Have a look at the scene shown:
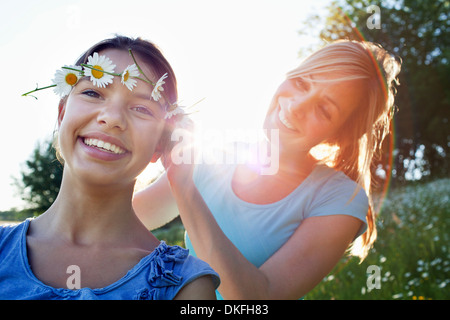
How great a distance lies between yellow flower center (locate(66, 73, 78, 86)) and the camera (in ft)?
5.57

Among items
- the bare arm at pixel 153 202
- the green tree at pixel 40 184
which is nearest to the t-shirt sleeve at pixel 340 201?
the bare arm at pixel 153 202

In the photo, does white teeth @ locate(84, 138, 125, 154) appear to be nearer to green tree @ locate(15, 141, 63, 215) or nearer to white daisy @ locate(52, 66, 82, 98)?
white daisy @ locate(52, 66, 82, 98)

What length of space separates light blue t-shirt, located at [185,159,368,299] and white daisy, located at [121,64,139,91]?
1306 millimetres

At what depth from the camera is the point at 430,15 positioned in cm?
1836

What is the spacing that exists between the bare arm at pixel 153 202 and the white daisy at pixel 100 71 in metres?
1.25

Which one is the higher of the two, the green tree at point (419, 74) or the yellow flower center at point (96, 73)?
the green tree at point (419, 74)

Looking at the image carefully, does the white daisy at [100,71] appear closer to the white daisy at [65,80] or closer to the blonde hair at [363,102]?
the white daisy at [65,80]

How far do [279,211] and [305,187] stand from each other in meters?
0.23

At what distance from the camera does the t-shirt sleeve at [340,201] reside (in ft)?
7.98

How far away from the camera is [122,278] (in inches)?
59.9

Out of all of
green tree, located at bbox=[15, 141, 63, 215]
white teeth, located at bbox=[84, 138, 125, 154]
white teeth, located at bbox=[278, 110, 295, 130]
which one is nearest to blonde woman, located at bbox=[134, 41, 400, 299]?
Result: white teeth, located at bbox=[278, 110, 295, 130]

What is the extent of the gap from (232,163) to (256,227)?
599 millimetres

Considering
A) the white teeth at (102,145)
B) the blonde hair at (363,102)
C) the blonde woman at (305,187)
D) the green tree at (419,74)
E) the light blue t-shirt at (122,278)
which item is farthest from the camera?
the green tree at (419,74)

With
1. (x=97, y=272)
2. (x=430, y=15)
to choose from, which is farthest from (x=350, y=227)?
(x=430, y=15)
